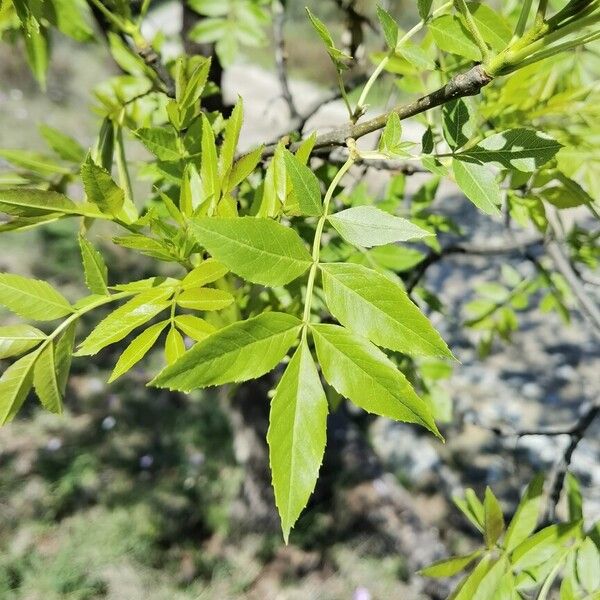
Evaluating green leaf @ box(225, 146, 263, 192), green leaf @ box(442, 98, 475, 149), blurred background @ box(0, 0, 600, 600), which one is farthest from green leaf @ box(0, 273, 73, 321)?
blurred background @ box(0, 0, 600, 600)

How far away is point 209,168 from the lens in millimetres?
590

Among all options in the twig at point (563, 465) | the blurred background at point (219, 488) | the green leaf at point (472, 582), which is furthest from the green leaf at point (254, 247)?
the blurred background at point (219, 488)

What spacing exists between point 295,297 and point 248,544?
7.64 feet

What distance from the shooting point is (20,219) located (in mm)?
637

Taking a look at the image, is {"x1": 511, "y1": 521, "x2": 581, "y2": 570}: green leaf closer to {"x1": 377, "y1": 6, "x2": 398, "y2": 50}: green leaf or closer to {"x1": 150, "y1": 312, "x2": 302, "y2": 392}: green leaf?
{"x1": 150, "y1": 312, "x2": 302, "y2": 392}: green leaf

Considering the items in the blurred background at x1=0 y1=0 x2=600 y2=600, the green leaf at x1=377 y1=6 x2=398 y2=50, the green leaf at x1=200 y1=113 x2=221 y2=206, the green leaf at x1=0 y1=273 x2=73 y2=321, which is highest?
the green leaf at x1=377 y1=6 x2=398 y2=50

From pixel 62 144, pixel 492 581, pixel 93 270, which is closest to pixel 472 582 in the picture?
pixel 492 581

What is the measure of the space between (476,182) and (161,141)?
0.38 meters

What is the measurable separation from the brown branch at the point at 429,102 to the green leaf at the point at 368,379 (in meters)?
0.23

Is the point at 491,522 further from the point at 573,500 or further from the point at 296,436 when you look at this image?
the point at 296,436

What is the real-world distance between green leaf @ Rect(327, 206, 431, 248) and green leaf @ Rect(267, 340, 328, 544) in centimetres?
12

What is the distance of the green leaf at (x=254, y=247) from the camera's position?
0.46 meters

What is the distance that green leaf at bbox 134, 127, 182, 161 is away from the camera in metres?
0.67

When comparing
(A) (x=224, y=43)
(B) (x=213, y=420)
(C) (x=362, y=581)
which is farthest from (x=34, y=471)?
A: (A) (x=224, y=43)
